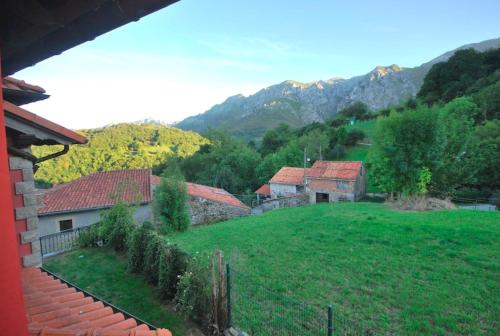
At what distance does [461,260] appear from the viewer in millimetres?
8289

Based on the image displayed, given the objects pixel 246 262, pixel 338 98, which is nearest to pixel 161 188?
pixel 246 262

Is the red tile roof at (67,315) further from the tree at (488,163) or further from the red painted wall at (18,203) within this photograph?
the tree at (488,163)

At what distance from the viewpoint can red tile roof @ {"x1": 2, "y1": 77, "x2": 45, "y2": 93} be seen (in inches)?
150

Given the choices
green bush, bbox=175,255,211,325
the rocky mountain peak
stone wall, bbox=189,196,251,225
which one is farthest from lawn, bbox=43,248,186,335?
the rocky mountain peak

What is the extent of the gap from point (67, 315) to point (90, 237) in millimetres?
11476

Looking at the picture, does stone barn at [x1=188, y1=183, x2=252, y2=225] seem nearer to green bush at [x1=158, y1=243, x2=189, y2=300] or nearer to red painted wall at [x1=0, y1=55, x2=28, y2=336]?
green bush at [x1=158, y1=243, x2=189, y2=300]

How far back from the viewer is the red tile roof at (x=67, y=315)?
7.48ft

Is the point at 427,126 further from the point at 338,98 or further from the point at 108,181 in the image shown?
the point at 338,98

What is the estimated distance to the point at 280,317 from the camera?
6012 millimetres

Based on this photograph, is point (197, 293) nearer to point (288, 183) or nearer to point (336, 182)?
point (336, 182)

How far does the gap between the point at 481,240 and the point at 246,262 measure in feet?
26.8

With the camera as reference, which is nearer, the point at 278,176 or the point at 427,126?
the point at 427,126

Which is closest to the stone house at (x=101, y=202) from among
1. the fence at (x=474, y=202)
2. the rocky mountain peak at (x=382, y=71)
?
the fence at (x=474, y=202)

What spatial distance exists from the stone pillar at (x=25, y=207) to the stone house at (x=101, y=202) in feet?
29.4
